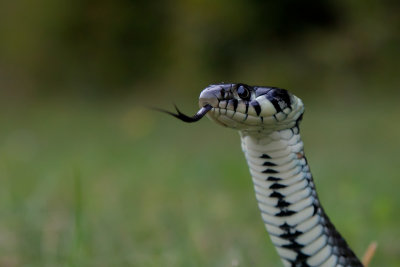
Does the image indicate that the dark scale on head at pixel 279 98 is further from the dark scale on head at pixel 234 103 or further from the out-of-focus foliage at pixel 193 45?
the out-of-focus foliage at pixel 193 45

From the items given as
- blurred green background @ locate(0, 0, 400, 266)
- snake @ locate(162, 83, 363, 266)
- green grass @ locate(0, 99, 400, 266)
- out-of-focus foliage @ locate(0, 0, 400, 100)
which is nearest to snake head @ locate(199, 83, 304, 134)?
snake @ locate(162, 83, 363, 266)

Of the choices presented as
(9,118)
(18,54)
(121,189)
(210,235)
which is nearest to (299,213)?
(210,235)

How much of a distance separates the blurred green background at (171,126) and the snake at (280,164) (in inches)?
27.5

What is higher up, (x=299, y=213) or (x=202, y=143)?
(x=299, y=213)

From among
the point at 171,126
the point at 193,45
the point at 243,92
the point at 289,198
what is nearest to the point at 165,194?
the point at 289,198

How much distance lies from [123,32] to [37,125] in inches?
251

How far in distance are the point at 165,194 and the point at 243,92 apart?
2915mm

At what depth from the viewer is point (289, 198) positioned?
212 centimetres

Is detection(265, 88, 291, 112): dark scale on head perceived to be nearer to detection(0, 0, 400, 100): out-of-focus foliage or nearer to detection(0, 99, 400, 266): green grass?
detection(0, 99, 400, 266): green grass

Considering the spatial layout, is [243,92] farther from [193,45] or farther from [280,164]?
[193,45]

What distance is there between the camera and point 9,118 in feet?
44.9

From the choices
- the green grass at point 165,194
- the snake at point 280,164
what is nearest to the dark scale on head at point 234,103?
the snake at point 280,164

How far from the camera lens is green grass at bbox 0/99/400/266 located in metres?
3.04

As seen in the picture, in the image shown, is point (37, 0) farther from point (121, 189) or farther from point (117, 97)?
point (121, 189)
